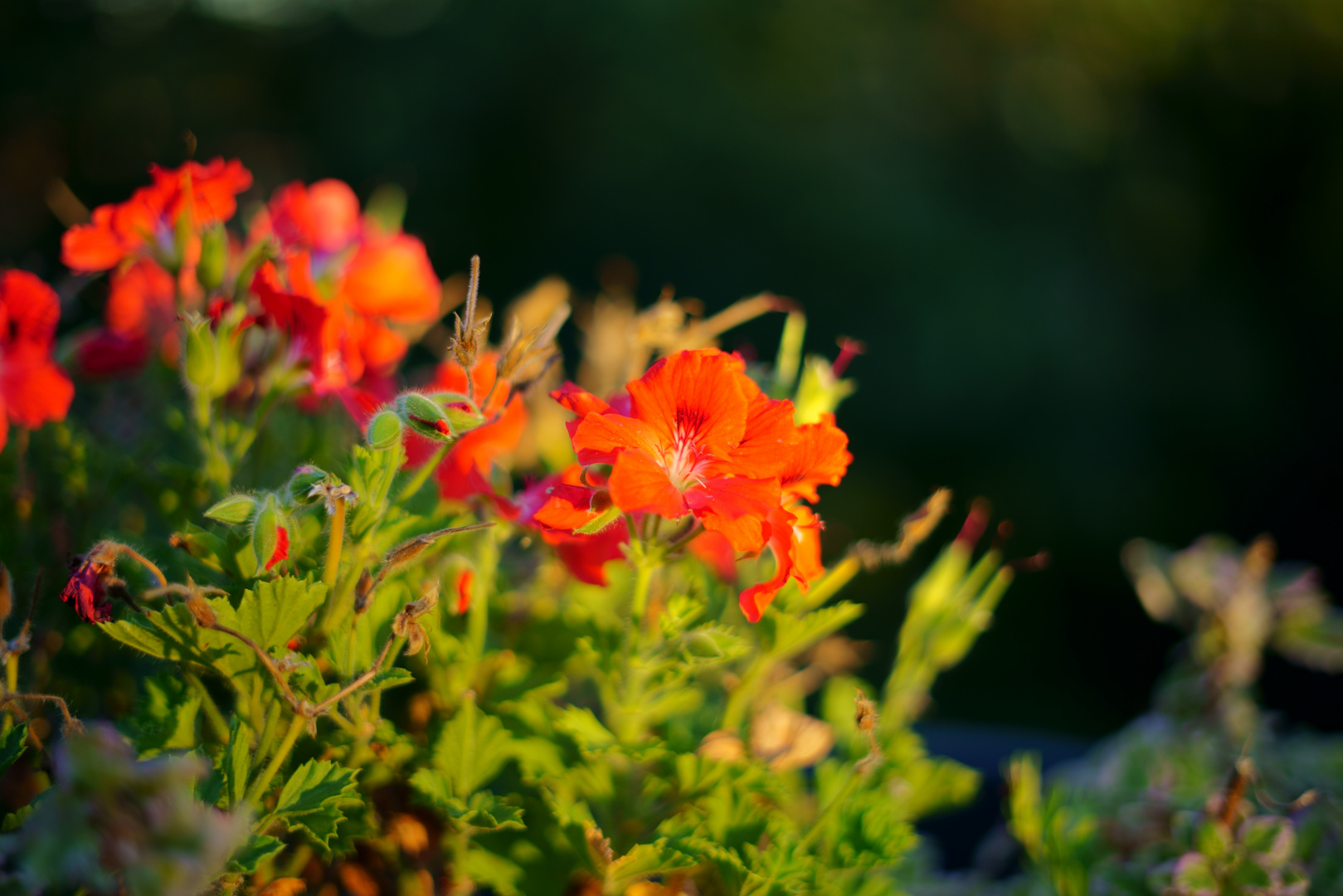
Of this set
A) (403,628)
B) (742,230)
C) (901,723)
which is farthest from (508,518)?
(742,230)

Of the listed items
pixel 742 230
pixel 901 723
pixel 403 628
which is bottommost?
pixel 901 723

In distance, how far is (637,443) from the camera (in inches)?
16.4

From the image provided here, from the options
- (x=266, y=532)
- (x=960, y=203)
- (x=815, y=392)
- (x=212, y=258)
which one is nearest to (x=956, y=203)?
(x=960, y=203)

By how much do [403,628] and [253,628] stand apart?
0.08 m

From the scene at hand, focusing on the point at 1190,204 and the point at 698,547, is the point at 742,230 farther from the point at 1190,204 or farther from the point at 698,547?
the point at 698,547

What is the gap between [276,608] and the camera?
0.42 metres

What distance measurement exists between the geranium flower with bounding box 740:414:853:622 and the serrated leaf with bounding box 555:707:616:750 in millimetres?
107

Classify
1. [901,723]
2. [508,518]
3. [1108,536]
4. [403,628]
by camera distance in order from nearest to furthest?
[403,628] < [508,518] < [901,723] < [1108,536]

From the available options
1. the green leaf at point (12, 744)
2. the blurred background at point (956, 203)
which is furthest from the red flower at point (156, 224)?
the blurred background at point (956, 203)

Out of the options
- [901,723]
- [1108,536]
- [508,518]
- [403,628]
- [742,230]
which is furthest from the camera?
[742,230]

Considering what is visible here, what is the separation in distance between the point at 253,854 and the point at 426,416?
207mm

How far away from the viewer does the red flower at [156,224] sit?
0.54 meters

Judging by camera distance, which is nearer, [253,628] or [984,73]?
[253,628]

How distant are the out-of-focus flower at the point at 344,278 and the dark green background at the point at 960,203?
183 centimetres
